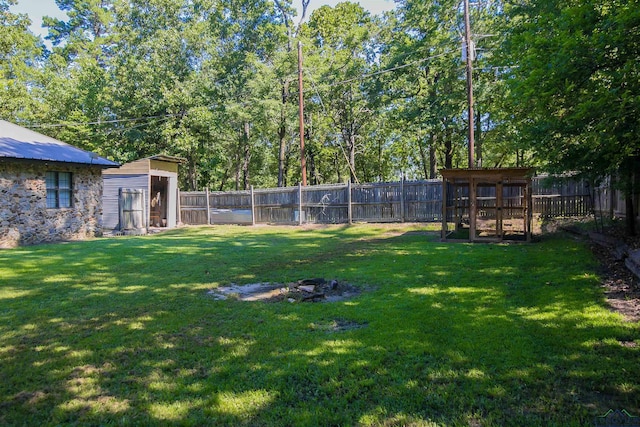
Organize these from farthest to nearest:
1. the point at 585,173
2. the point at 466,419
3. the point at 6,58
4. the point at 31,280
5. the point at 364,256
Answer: the point at 6,58
the point at 364,256
the point at 585,173
the point at 31,280
the point at 466,419

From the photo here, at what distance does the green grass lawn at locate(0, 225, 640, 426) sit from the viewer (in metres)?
2.62

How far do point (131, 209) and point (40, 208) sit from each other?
166 inches

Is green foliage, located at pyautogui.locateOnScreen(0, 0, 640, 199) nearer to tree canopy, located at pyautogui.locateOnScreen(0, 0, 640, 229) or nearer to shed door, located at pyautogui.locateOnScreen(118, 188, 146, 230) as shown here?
tree canopy, located at pyautogui.locateOnScreen(0, 0, 640, 229)

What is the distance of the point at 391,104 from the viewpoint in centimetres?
2486

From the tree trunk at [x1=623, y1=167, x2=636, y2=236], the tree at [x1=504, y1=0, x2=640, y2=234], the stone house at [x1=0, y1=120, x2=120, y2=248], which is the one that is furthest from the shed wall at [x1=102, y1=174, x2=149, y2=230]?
the tree trunk at [x1=623, y1=167, x2=636, y2=236]

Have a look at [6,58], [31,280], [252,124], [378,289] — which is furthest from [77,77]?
[378,289]

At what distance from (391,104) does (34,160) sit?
18.6 m

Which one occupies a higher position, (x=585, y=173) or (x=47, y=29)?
(x=47, y=29)

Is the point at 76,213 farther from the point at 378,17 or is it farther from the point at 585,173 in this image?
the point at 378,17

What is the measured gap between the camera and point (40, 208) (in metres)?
13.9

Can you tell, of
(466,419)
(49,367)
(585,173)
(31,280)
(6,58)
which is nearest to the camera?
(466,419)

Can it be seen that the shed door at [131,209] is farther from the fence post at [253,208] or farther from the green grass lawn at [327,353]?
the green grass lawn at [327,353]

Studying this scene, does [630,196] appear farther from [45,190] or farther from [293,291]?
[45,190]

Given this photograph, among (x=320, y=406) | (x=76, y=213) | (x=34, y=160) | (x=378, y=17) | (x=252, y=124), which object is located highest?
(x=378, y=17)
